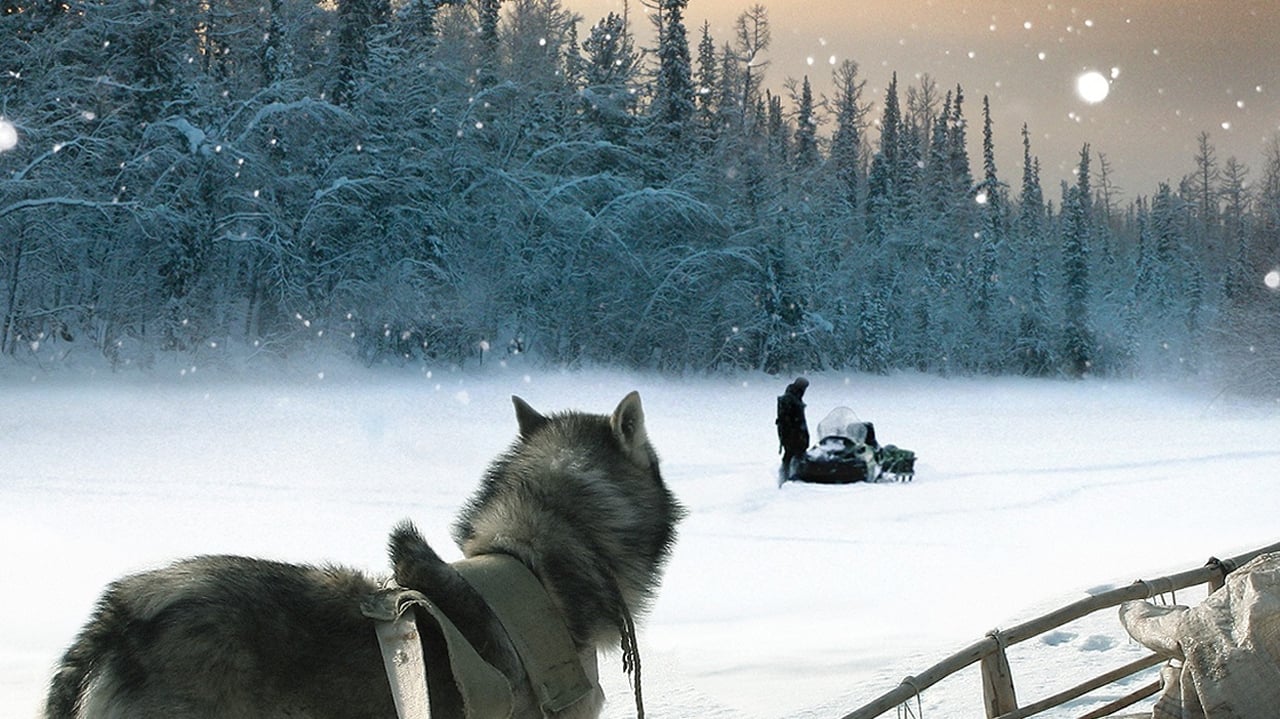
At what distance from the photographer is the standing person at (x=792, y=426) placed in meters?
11.5

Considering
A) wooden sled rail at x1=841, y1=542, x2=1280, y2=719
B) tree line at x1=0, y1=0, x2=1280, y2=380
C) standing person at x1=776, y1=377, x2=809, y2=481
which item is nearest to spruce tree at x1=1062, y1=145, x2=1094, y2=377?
tree line at x1=0, y1=0, x2=1280, y2=380

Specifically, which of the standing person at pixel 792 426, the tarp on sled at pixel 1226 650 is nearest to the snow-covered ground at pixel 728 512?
the standing person at pixel 792 426

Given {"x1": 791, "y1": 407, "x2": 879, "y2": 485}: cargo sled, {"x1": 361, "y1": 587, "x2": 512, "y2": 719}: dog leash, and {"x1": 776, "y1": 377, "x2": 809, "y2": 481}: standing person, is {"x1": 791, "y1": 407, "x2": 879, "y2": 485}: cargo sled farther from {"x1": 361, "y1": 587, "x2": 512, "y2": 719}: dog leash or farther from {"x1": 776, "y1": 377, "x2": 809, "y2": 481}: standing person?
{"x1": 361, "y1": 587, "x2": 512, "y2": 719}: dog leash

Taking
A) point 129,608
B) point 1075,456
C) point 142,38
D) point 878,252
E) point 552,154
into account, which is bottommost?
point 1075,456

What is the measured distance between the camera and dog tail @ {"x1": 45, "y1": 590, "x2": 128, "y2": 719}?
5.37 feet

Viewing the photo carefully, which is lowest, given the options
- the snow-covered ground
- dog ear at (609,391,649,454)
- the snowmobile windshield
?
the snow-covered ground

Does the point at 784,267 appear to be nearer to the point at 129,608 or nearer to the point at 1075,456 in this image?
the point at 1075,456

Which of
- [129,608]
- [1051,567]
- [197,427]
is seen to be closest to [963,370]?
[197,427]

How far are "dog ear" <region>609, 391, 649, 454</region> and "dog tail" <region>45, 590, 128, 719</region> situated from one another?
124cm

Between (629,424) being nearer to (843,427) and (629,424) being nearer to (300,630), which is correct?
(300,630)

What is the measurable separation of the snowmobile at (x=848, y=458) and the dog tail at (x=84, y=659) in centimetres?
1028

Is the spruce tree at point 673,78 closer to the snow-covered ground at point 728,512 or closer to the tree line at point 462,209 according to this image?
the tree line at point 462,209

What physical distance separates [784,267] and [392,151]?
12.7m

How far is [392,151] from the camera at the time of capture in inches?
1043
